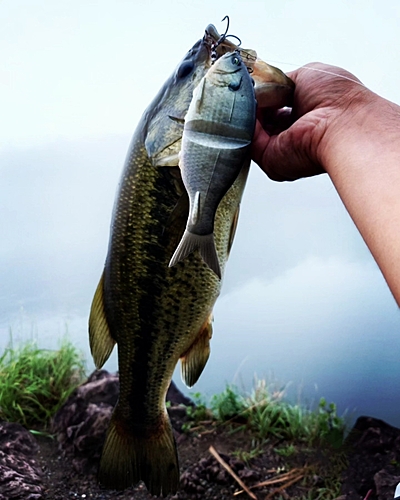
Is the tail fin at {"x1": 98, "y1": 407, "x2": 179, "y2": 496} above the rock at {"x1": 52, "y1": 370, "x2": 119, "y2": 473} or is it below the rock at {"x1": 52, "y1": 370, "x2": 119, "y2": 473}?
above

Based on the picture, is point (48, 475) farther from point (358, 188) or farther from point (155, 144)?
point (358, 188)

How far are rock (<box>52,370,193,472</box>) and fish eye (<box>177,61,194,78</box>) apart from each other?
1.23 m

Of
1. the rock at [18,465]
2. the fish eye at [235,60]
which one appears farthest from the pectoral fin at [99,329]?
the rock at [18,465]

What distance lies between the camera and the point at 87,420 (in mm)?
1963

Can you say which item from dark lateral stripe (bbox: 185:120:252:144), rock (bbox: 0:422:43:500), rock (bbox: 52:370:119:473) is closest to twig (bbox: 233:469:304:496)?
rock (bbox: 52:370:119:473)

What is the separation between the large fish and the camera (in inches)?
37.5

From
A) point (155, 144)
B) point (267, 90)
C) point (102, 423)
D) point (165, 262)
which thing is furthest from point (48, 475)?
point (267, 90)

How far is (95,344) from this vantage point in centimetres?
108

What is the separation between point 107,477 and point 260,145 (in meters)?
0.66

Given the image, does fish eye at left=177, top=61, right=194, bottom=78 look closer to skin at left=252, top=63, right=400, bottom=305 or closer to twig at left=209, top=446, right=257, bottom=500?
skin at left=252, top=63, right=400, bottom=305

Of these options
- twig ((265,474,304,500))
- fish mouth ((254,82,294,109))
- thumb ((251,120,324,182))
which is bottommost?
twig ((265,474,304,500))

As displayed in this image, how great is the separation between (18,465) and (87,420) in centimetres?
22

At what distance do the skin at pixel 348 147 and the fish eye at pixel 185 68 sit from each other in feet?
0.46

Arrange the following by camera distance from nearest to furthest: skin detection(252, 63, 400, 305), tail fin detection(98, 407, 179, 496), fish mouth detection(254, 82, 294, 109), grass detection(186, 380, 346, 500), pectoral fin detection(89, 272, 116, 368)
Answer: skin detection(252, 63, 400, 305) → fish mouth detection(254, 82, 294, 109) → pectoral fin detection(89, 272, 116, 368) → tail fin detection(98, 407, 179, 496) → grass detection(186, 380, 346, 500)
